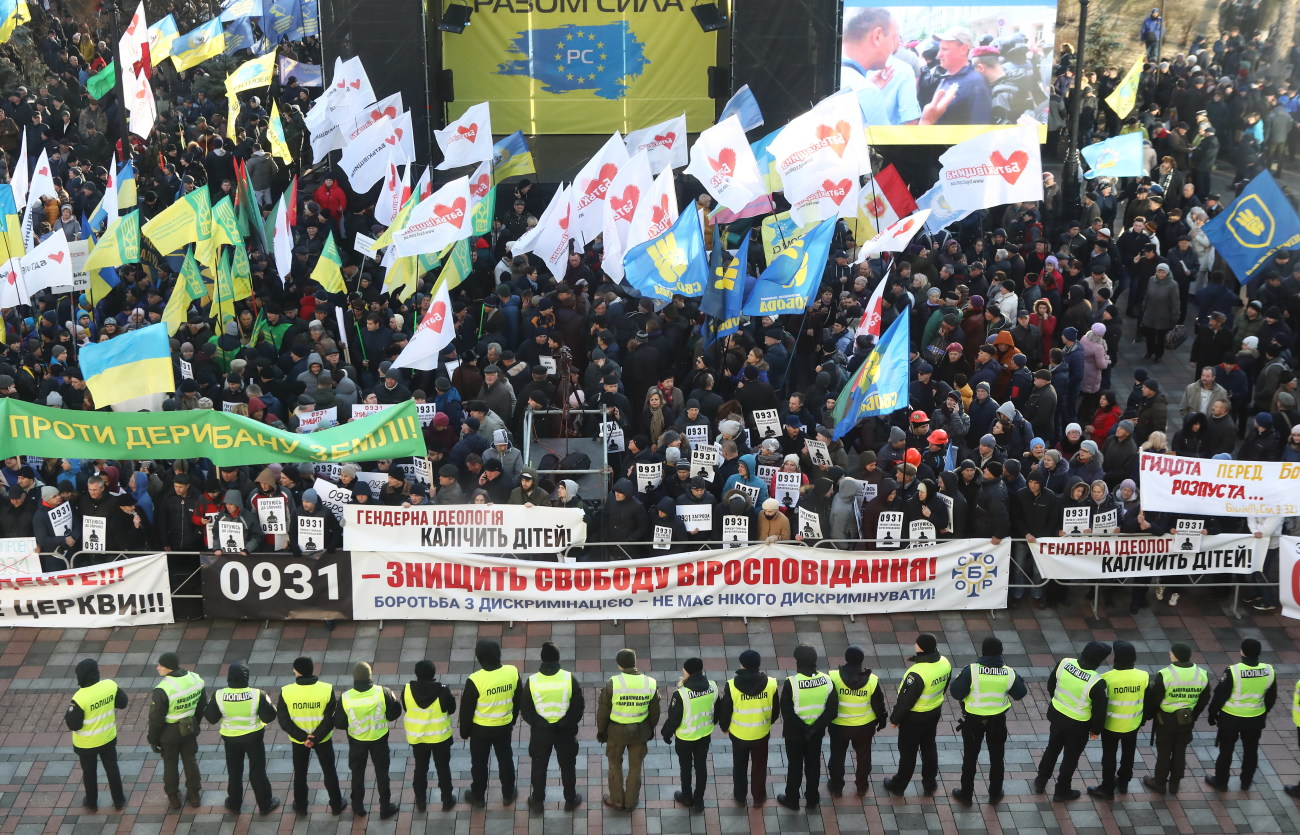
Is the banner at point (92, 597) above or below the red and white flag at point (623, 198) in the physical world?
below

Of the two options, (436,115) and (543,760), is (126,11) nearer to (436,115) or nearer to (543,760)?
(436,115)

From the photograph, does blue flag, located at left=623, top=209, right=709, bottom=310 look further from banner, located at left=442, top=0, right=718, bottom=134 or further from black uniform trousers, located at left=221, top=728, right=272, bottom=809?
banner, located at left=442, top=0, right=718, bottom=134

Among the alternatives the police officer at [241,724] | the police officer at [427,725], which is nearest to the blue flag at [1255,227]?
the police officer at [427,725]

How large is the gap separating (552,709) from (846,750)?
2.38m

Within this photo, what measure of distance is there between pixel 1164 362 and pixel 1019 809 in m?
9.50

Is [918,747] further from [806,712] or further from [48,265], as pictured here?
[48,265]

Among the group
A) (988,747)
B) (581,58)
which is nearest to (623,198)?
(988,747)

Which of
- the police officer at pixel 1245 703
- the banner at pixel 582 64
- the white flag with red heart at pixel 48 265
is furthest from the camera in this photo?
the banner at pixel 582 64

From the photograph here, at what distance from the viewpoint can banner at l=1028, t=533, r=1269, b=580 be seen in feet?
44.5

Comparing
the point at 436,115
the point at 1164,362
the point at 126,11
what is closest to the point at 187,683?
the point at 1164,362

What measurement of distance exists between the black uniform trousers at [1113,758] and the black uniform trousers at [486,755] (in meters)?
4.44

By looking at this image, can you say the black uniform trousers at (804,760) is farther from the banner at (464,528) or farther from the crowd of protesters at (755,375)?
the banner at (464,528)

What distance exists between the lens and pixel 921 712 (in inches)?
434

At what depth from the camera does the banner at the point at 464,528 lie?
1348 centimetres
